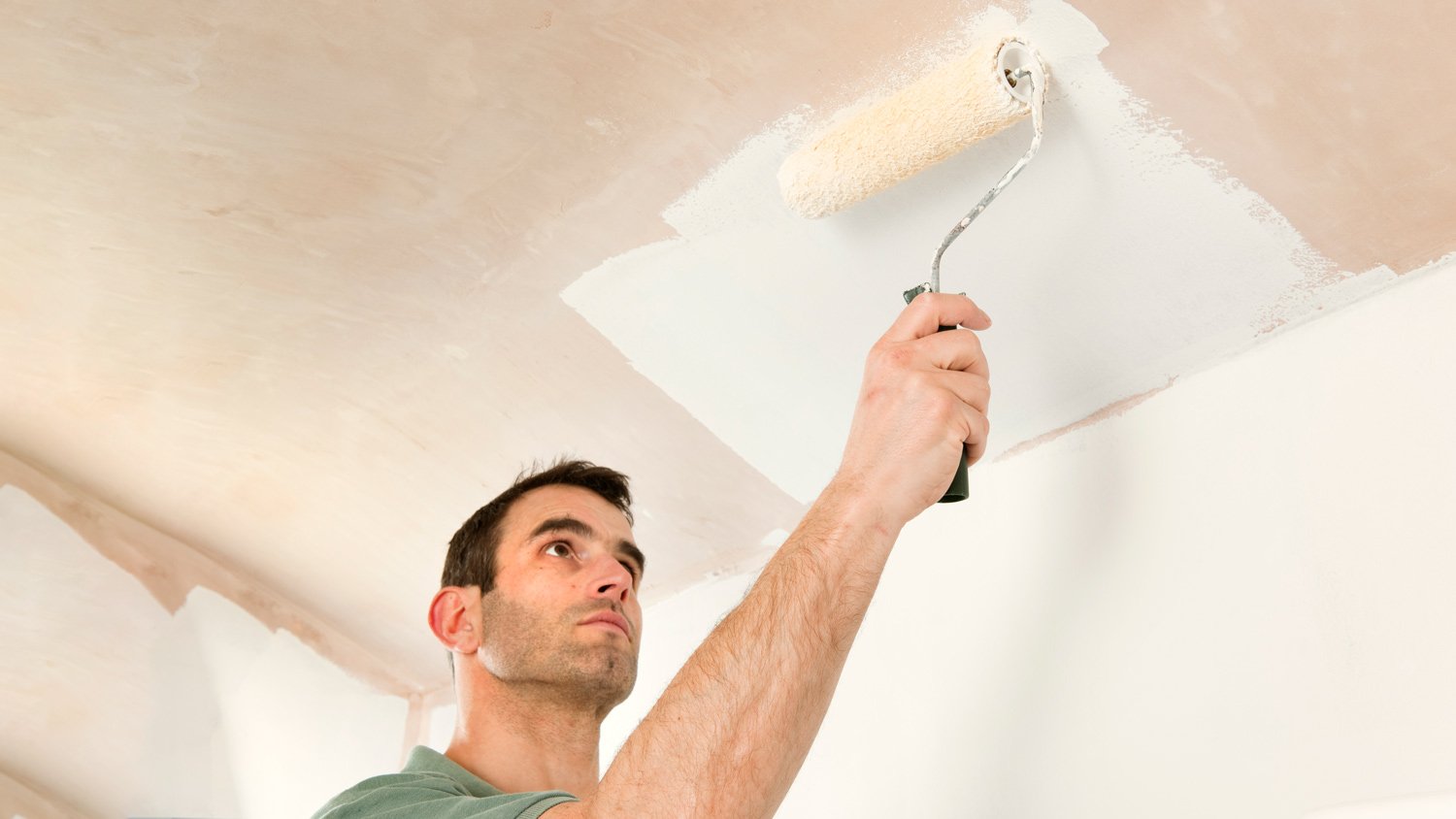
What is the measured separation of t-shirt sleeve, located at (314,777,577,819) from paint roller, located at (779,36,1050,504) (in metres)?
0.51

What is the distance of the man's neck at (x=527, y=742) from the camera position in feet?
5.07

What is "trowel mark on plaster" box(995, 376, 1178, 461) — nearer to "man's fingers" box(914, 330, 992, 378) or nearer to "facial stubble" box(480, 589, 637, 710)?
"man's fingers" box(914, 330, 992, 378)

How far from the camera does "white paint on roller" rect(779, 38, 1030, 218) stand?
110cm

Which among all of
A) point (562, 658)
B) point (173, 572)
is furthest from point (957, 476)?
point (173, 572)

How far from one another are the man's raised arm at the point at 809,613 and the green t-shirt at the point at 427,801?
6cm

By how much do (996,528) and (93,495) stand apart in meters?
1.70

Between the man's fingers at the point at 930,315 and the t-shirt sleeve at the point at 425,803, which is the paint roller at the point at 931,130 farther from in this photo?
the t-shirt sleeve at the point at 425,803

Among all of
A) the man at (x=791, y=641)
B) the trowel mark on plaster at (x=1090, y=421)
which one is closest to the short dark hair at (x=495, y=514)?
the man at (x=791, y=641)

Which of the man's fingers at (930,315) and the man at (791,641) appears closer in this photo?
the man at (791,641)

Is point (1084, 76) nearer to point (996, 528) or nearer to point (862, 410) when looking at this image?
point (862, 410)

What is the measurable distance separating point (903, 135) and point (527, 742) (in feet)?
3.10

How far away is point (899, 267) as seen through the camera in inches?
52.5

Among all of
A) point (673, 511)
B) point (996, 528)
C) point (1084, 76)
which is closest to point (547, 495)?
point (673, 511)

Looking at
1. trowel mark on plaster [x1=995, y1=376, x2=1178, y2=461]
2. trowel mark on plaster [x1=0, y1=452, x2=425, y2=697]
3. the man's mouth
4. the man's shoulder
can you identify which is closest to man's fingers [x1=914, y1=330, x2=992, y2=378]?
trowel mark on plaster [x1=995, y1=376, x2=1178, y2=461]
